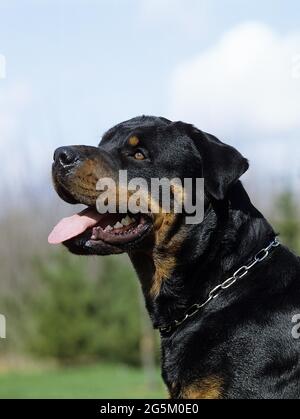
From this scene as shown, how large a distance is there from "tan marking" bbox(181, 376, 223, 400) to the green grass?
18.9 m

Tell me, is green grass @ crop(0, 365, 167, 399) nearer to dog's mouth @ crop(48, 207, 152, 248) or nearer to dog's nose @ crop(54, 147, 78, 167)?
dog's mouth @ crop(48, 207, 152, 248)

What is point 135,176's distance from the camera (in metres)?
4.93

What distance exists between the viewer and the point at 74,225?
496 centimetres

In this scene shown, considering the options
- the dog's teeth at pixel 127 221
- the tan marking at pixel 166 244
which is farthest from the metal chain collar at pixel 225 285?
the dog's teeth at pixel 127 221

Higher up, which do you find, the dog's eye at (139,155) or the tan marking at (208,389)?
the dog's eye at (139,155)

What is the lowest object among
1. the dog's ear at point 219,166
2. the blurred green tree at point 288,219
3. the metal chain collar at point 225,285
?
the blurred green tree at point 288,219

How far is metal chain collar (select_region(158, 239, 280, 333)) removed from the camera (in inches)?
185

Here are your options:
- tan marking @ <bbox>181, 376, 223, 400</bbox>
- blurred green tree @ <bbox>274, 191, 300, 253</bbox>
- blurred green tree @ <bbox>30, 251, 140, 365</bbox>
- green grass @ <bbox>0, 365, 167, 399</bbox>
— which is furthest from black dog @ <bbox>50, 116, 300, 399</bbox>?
blurred green tree @ <bbox>30, 251, 140, 365</bbox>

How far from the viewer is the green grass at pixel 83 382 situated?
79.3 ft

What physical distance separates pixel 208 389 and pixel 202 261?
0.84 m

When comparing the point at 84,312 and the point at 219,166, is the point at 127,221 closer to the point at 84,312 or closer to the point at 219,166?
the point at 219,166

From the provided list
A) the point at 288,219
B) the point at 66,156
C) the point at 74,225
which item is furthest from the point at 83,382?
the point at 66,156

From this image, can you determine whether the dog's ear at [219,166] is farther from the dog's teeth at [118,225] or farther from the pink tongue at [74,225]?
the pink tongue at [74,225]
